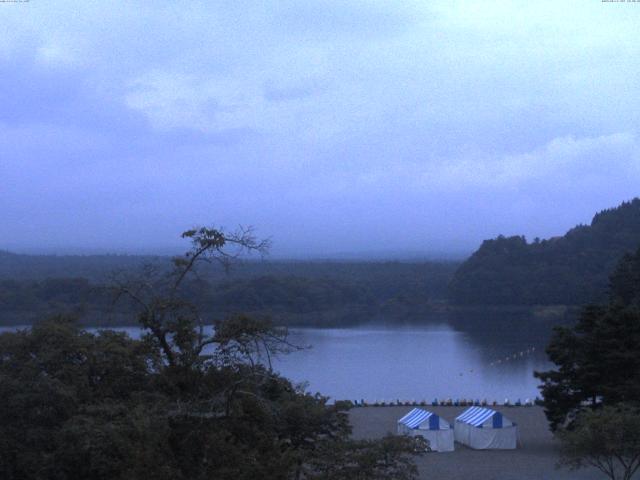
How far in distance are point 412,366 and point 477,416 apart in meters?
11.8

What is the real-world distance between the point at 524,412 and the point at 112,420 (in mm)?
10964

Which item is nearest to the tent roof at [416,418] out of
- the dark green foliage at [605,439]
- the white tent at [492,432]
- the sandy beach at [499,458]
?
the sandy beach at [499,458]

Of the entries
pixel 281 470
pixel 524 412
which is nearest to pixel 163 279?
pixel 281 470

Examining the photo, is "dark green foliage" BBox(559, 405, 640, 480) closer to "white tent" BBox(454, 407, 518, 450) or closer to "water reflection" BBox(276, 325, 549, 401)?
"white tent" BBox(454, 407, 518, 450)

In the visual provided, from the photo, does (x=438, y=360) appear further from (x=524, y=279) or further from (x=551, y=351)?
(x=524, y=279)

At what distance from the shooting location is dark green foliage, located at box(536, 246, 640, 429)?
12.1m

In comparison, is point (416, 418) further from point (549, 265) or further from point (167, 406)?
point (549, 265)

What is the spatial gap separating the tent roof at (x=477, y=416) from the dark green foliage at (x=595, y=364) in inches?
32.7

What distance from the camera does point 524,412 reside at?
1588 centimetres

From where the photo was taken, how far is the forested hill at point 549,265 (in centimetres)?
4638

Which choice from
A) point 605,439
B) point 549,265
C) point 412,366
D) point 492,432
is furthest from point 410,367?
point 549,265

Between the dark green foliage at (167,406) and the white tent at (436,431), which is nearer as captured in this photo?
the dark green foliage at (167,406)

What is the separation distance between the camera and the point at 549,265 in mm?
49938

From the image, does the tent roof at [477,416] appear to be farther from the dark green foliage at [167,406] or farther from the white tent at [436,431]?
the dark green foliage at [167,406]
